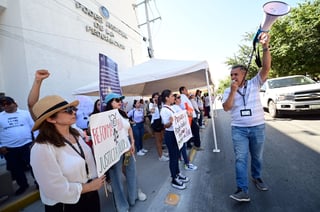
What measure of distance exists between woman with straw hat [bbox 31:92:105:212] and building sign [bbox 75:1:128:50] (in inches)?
332

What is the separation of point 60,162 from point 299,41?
14.6m

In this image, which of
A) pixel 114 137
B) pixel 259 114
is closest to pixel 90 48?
pixel 114 137

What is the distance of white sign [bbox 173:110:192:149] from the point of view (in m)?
3.33

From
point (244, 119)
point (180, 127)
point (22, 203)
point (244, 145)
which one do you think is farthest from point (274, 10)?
point (22, 203)

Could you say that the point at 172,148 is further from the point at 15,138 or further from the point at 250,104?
the point at 15,138

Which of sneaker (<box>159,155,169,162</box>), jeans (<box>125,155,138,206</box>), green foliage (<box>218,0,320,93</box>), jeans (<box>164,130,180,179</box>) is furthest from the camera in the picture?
green foliage (<box>218,0,320,93</box>)

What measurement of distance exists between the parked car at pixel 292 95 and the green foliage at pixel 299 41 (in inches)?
174

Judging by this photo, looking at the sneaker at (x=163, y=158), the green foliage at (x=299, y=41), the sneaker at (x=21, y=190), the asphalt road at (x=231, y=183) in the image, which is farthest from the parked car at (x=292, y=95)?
the sneaker at (x=21, y=190)

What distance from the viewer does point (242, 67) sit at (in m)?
2.69

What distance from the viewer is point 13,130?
11.8 feet

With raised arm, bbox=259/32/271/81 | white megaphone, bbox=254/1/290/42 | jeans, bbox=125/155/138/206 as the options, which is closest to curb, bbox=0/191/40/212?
jeans, bbox=125/155/138/206

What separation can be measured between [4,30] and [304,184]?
845cm

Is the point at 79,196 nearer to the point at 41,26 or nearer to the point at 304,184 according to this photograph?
the point at 304,184

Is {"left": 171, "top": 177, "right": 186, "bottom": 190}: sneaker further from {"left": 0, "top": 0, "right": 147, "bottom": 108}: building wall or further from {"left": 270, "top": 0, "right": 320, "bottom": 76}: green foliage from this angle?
{"left": 270, "top": 0, "right": 320, "bottom": 76}: green foliage
